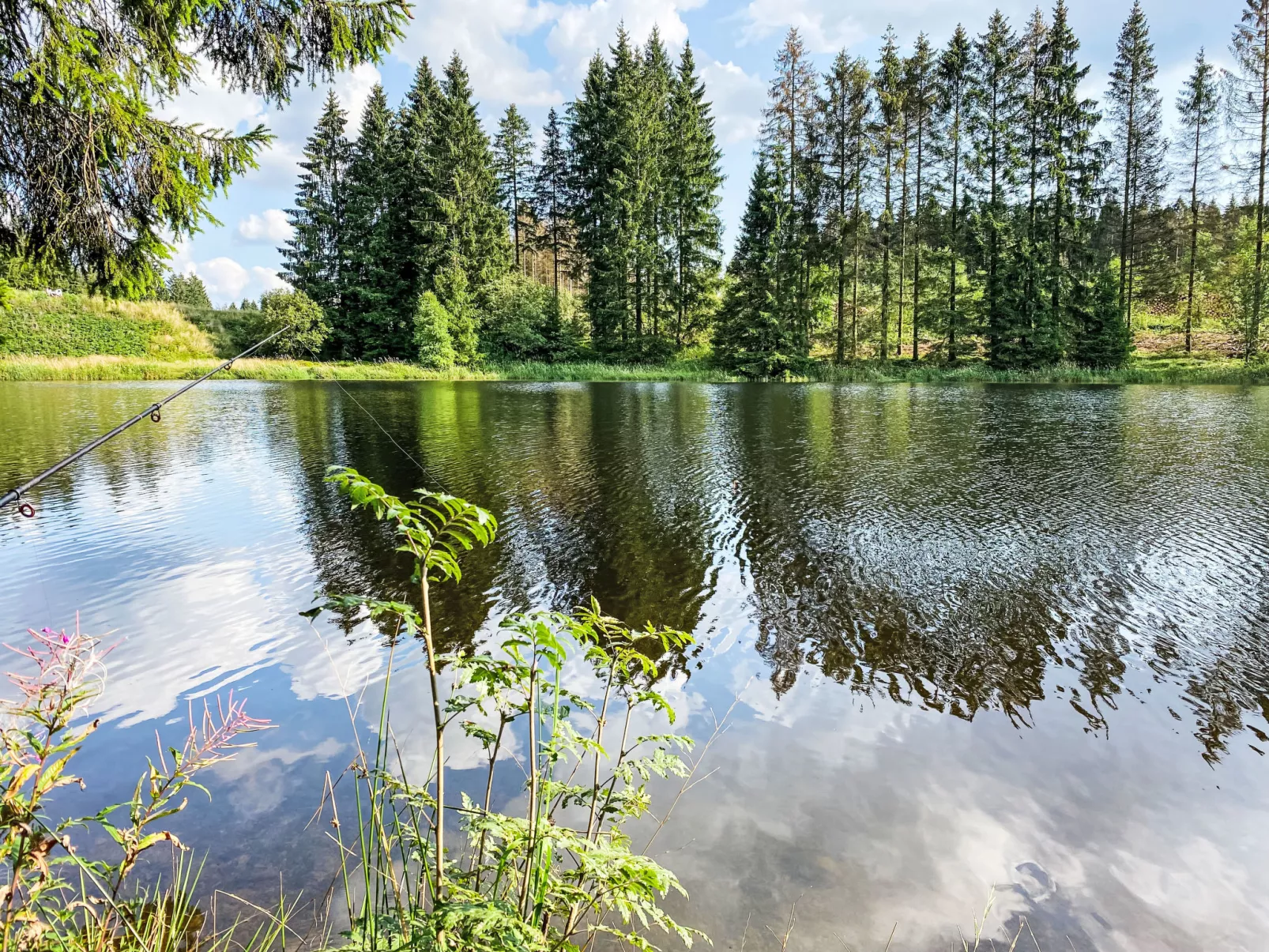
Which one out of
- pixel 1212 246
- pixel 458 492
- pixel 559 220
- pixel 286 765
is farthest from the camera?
pixel 559 220

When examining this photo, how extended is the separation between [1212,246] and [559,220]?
44650 mm

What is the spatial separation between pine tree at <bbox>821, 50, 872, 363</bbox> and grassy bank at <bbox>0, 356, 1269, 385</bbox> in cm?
370

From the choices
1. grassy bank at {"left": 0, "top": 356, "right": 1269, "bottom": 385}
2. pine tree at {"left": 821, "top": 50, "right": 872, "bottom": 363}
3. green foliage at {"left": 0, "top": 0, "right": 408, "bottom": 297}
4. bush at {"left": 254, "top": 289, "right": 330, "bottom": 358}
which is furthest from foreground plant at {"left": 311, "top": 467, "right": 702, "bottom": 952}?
bush at {"left": 254, "top": 289, "right": 330, "bottom": 358}

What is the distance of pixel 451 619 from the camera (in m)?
5.42

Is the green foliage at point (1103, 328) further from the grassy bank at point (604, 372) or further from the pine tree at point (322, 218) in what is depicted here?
the pine tree at point (322, 218)

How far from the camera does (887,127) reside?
3469 cm

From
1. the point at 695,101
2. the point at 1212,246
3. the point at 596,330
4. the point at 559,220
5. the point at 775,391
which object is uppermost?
the point at 695,101

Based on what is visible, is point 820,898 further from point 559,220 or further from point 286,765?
point 559,220

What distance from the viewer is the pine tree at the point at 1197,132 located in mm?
34188

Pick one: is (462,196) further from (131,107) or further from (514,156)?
(131,107)

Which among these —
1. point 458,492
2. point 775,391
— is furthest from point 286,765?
point 775,391

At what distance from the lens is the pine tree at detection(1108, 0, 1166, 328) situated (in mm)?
34594

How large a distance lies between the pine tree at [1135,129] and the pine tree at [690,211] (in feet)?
72.5

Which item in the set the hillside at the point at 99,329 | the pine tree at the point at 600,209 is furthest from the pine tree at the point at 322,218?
the pine tree at the point at 600,209
